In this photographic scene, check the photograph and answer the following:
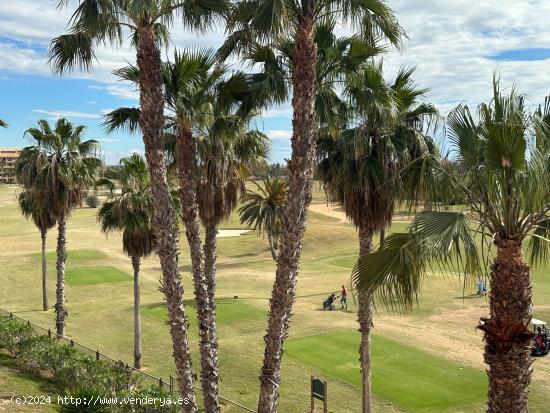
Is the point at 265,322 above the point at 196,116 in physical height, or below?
below

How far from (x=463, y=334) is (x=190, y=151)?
1791 cm

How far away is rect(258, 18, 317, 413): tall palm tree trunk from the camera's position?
9719mm

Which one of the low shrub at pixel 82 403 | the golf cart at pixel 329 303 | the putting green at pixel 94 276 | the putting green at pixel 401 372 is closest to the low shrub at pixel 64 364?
the low shrub at pixel 82 403

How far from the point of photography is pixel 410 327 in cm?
2741

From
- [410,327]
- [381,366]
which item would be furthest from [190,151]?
[410,327]

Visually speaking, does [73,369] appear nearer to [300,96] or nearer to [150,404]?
[150,404]

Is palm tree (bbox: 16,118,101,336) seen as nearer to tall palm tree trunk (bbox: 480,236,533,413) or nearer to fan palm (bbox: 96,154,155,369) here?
fan palm (bbox: 96,154,155,369)

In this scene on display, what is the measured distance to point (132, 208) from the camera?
20.2 meters

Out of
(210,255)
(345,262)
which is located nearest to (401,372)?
(210,255)

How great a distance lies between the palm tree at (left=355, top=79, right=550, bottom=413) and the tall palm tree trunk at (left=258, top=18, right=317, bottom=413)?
2.03m

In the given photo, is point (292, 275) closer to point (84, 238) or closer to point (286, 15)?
point (286, 15)

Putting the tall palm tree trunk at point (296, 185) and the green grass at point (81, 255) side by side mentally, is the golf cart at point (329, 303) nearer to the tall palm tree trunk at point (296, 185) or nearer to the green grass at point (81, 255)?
the tall palm tree trunk at point (296, 185)

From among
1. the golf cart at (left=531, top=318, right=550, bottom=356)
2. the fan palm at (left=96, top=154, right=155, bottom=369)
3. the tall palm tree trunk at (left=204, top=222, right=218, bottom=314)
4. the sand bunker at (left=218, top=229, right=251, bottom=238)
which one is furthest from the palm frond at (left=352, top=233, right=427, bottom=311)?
the sand bunker at (left=218, top=229, right=251, bottom=238)

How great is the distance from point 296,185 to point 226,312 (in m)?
22.5
